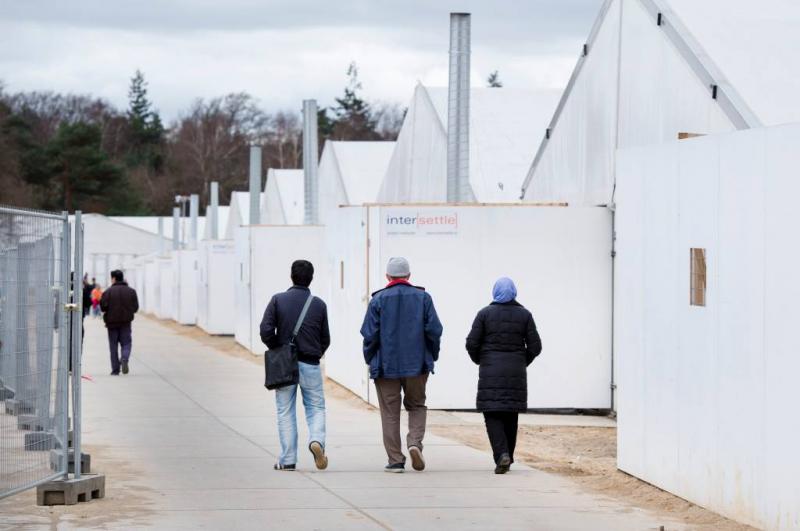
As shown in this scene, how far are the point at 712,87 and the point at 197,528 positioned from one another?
910 centimetres

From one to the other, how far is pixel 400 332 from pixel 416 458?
3.49 ft

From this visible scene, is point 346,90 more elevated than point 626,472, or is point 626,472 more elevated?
point 346,90

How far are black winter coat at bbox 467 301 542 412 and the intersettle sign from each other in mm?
5374

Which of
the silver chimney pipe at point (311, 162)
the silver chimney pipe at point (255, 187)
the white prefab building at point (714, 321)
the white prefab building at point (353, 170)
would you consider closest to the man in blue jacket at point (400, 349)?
the white prefab building at point (714, 321)

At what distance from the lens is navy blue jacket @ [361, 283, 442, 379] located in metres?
12.0

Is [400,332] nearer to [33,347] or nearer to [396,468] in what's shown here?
[396,468]

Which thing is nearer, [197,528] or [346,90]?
[197,528]

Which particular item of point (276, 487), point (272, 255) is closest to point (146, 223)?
point (272, 255)

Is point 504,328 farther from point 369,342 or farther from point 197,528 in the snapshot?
point 197,528

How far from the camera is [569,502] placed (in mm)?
10367

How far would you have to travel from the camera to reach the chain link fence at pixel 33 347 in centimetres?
919

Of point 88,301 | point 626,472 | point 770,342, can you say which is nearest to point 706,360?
point 770,342

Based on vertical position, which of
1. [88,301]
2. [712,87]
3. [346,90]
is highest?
[346,90]

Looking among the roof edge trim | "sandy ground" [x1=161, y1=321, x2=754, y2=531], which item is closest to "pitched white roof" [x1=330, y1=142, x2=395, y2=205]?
the roof edge trim
